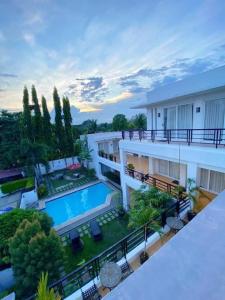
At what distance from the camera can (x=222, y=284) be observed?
1.66 m

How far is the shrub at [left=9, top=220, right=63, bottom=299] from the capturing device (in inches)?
279

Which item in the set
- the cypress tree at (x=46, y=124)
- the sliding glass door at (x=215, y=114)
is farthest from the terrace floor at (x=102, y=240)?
the cypress tree at (x=46, y=124)

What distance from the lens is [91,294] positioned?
514 centimetres

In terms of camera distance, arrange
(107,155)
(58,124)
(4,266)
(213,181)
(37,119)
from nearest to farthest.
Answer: (4,266)
(213,181)
(107,155)
(37,119)
(58,124)

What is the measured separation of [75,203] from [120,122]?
21.2 m

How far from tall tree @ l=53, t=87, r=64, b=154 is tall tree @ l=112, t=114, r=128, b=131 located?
11.6 metres

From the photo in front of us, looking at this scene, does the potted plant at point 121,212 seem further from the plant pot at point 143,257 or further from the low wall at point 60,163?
the low wall at point 60,163

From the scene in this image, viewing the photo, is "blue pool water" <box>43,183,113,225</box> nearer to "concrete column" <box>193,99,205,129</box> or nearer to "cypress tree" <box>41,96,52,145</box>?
"concrete column" <box>193,99,205,129</box>

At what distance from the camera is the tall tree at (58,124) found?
101 feet

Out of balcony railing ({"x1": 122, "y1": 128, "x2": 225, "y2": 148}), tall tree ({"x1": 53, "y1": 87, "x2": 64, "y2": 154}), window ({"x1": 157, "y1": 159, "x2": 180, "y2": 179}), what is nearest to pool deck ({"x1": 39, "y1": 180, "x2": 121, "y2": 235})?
window ({"x1": 157, "y1": 159, "x2": 180, "y2": 179})

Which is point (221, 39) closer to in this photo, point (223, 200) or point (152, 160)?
point (152, 160)

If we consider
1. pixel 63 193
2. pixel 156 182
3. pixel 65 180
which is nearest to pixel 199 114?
pixel 156 182

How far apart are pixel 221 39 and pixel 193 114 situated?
5.74 metres

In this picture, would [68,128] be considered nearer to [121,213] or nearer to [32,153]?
[32,153]
